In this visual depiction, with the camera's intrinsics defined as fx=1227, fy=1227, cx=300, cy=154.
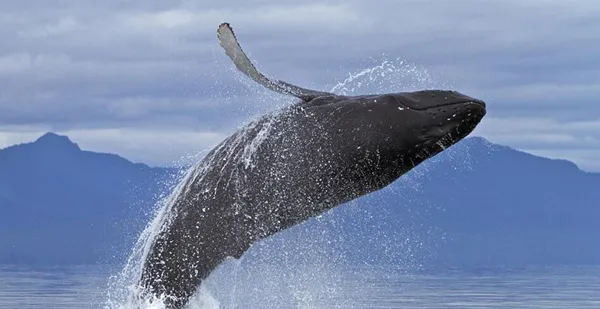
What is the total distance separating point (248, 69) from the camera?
15.3 meters

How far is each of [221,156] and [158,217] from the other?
1.20 m

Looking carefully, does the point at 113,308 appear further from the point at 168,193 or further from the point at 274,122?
the point at 274,122

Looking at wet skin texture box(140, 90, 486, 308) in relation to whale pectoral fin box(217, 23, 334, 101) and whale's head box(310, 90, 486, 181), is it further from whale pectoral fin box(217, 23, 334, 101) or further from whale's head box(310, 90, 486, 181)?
whale pectoral fin box(217, 23, 334, 101)

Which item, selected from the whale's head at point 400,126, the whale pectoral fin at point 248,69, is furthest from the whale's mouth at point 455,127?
the whale pectoral fin at point 248,69

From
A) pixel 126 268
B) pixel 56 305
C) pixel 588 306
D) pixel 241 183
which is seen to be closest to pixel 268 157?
pixel 241 183

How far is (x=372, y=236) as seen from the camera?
185375 millimetres

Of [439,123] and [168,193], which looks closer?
[439,123]

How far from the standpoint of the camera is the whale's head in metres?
14.9

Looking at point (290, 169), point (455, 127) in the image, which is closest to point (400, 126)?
point (455, 127)

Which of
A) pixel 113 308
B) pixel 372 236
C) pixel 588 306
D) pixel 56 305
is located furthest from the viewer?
pixel 372 236

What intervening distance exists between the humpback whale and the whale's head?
12 mm

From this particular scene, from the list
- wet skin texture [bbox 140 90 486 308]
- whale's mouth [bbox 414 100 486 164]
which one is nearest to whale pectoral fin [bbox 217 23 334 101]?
wet skin texture [bbox 140 90 486 308]

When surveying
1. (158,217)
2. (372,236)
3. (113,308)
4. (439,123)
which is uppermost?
(372,236)

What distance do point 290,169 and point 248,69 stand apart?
1.35 metres
